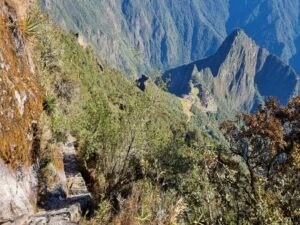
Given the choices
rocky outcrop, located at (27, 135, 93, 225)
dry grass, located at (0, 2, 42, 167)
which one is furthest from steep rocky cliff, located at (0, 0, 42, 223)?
rocky outcrop, located at (27, 135, 93, 225)

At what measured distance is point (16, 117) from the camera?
45.6ft

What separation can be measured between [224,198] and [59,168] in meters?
5.72

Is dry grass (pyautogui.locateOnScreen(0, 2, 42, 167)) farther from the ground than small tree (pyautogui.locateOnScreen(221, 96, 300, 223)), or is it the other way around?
small tree (pyautogui.locateOnScreen(221, 96, 300, 223))

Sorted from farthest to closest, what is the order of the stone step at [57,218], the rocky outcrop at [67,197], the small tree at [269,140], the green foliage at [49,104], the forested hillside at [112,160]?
the small tree at [269,140] < the green foliage at [49,104] < the rocky outcrop at [67,197] < the forested hillside at [112,160] < the stone step at [57,218]

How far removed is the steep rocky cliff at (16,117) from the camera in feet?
42.2

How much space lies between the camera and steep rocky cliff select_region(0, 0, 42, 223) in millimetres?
12859

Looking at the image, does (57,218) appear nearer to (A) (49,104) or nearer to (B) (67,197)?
(B) (67,197)

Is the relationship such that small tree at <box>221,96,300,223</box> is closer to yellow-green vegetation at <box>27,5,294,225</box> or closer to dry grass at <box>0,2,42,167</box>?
yellow-green vegetation at <box>27,5,294,225</box>

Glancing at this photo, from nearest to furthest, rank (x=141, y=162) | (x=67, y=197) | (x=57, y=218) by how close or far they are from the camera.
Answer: (x=57, y=218), (x=67, y=197), (x=141, y=162)

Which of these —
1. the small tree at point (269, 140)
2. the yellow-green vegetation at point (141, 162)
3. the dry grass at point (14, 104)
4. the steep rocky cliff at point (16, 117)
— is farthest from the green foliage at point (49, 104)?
the small tree at point (269, 140)

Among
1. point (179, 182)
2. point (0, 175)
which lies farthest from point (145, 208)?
point (179, 182)

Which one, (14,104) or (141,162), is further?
(141,162)

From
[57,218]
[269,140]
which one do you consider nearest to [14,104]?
[57,218]

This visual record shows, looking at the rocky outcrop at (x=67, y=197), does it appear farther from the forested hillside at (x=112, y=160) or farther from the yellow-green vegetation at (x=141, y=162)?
the yellow-green vegetation at (x=141, y=162)
